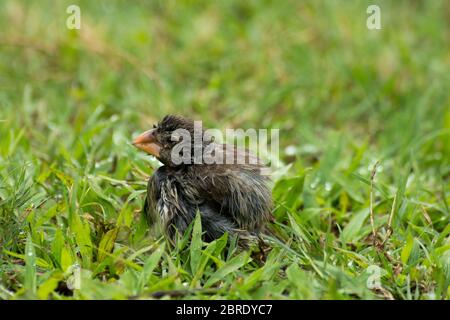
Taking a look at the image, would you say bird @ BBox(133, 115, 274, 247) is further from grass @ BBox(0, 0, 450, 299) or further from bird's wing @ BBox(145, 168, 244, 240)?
grass @ BBox(0, 0, 450, 299)

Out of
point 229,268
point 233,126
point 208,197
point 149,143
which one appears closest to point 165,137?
point 149,143

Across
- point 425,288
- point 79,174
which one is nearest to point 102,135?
point 79,174

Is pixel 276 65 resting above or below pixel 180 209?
above

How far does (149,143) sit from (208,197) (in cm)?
47

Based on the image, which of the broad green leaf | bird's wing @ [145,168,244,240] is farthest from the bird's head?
the broad green leaf

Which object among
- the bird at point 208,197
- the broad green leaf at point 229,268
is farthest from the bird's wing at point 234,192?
the broad green leaf at point 229,268

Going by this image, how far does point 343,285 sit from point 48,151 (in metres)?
2.45

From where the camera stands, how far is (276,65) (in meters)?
6.63

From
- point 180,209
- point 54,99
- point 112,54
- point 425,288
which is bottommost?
point 425,288

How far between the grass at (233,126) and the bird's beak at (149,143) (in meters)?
0.31

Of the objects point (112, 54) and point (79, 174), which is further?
point (112, 54)

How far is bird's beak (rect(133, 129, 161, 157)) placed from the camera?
3.89m

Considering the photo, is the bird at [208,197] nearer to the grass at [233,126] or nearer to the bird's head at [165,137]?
the bird's head at [165,137]
